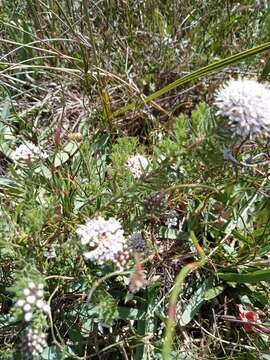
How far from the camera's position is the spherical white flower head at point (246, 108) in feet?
3.21

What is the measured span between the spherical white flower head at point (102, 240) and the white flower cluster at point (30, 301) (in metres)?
0.13

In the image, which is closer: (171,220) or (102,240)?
(102,240)

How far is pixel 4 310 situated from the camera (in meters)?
1.37

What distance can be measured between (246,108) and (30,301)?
50 centimetres

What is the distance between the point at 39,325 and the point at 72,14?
3.55ft

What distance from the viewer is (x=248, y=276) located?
4.26 feet

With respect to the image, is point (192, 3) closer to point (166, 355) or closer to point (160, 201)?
point (160, 201)

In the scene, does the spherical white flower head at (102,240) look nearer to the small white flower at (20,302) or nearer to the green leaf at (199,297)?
the small white flower at (20,302)

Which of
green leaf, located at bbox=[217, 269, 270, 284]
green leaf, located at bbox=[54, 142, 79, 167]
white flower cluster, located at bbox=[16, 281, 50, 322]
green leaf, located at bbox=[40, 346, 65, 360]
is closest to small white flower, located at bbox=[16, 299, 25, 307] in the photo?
white flower cluster, located at bbox=[16, 281, 50, 322]

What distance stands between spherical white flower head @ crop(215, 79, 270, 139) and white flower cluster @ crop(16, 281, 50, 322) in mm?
440

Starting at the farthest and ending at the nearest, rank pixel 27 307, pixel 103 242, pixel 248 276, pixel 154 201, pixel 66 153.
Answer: pixel 66 153 → pixel 248 276 → pixel 154 201 → pixel 103 242 → pixel 27 307

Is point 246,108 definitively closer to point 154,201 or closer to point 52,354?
point 154,201

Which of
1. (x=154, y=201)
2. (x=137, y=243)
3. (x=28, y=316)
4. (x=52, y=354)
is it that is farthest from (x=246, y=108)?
(x=52, y=354)

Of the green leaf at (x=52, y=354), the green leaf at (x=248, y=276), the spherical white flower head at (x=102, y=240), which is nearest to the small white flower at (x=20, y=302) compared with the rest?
the spherical white flower head at (x=102, y=240)
